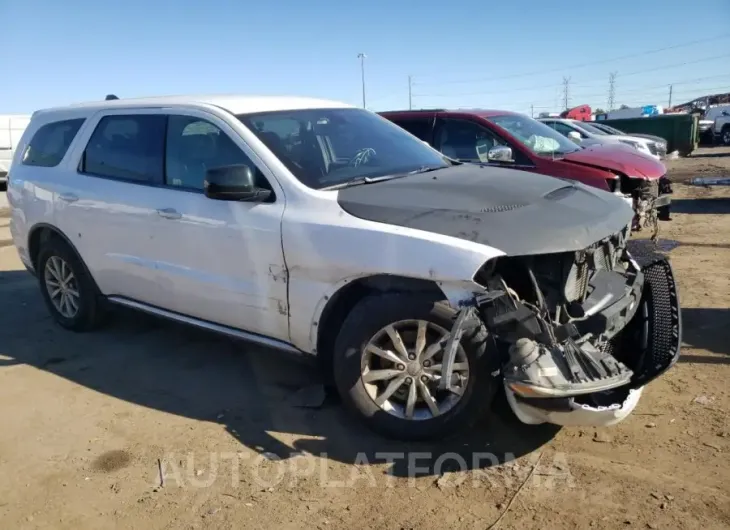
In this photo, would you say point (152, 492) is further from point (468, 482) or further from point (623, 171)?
point (623, 171)

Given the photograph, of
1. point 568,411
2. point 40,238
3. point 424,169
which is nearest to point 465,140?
point 424,169

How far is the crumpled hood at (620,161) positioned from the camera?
24.4 ft

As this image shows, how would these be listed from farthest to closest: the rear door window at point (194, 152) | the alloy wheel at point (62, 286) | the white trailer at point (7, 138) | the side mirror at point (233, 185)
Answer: the white trailer at point (7, 138) < the alloy wheel at point (62, 286) < the rear door window at point (194, 152) < the side mirror at point (233, 185)

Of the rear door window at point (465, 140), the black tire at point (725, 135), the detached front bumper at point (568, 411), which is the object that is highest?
the rear door window at point (465, 140)

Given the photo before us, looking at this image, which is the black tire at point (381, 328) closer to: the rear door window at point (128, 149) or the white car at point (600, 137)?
the rear door window at point (128, 149)

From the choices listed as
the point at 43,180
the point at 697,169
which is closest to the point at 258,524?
the point at 43,180

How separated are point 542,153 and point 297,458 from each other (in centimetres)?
539

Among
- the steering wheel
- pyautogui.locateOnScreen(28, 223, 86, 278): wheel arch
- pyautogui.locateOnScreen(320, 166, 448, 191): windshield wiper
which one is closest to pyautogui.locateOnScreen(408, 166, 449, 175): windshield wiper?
pyautogui.locateOnScreen(320, 166, 448, 191): windshield wiper

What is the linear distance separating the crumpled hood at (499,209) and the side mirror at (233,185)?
525 millimetres

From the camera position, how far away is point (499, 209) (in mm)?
3412

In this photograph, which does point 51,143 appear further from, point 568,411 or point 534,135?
point 534,135

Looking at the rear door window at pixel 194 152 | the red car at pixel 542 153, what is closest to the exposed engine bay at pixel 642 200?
the red car at pixel 542 153

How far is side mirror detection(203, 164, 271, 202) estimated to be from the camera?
3.77m

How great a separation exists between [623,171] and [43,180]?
5974mm
